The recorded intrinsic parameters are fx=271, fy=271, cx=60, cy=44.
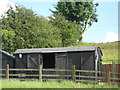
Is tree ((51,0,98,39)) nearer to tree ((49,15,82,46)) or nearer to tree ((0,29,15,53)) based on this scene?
tree ((49,15,82,46))

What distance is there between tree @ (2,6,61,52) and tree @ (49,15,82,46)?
8481 mm

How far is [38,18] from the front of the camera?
37.2 m

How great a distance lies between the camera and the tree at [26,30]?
33.7m

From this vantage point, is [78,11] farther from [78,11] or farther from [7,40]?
[7,40]

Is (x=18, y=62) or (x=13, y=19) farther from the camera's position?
(x=13, y=19)

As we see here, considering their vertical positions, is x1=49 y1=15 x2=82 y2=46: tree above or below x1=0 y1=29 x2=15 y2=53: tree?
above

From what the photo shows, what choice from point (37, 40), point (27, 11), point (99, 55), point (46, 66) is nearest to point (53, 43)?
point (37, 40)

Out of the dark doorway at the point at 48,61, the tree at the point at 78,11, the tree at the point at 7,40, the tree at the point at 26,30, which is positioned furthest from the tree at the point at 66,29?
the dark doorway at the point at 48,61

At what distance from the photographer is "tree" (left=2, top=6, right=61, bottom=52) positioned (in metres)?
33.7

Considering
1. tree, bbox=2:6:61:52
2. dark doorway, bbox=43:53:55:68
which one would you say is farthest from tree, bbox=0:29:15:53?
dark doorway, bbox=43:53:55:68

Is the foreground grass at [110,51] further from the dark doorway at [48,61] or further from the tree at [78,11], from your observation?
the dark doorway at [48,61]

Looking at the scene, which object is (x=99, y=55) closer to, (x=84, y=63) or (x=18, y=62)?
(x=84, y=63)

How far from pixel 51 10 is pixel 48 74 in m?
33.1

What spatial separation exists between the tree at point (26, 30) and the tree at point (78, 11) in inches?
505
